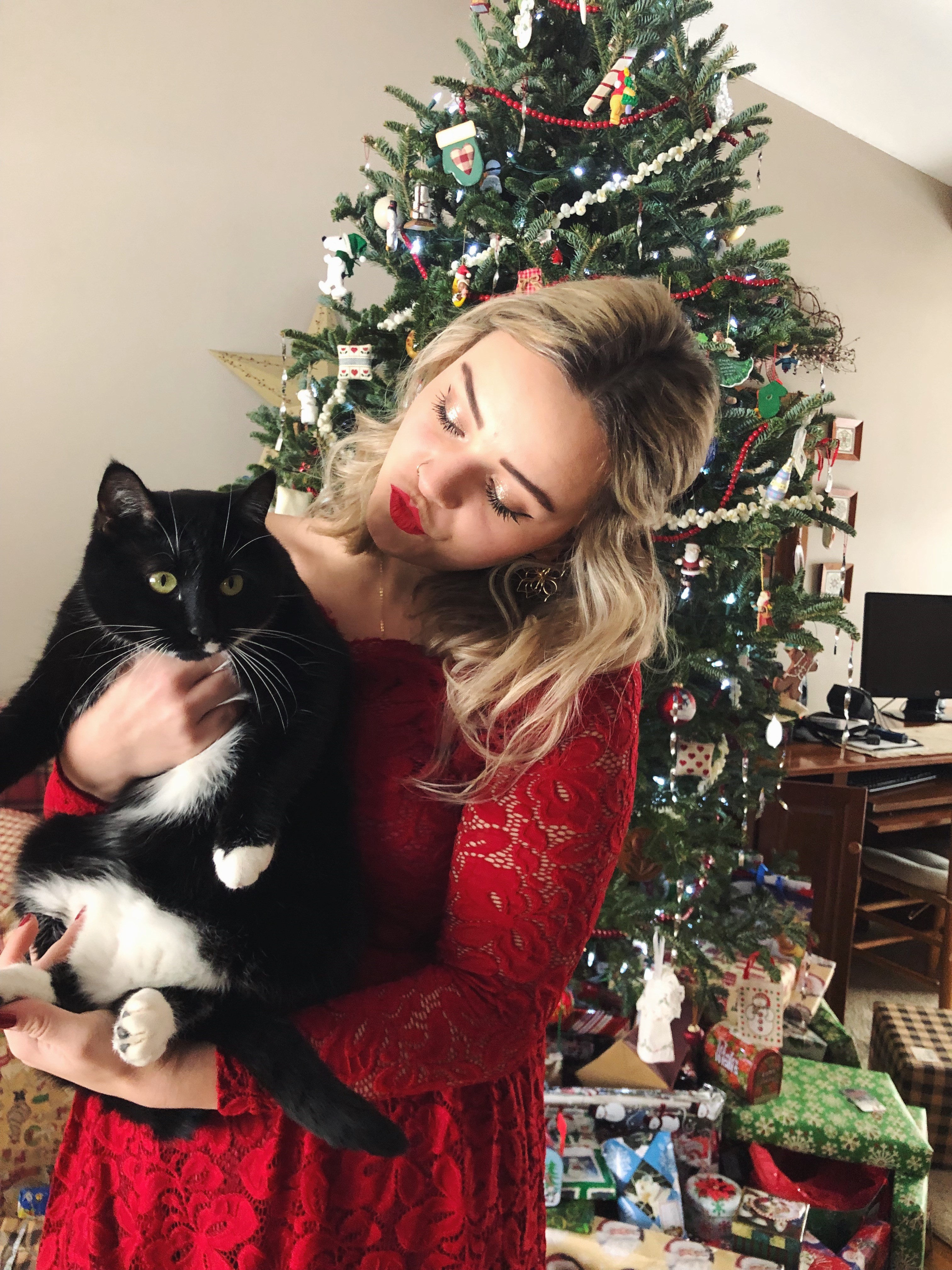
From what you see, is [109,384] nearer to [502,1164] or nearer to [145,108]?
[145,108]

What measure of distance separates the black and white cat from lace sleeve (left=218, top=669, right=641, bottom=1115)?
54 mm

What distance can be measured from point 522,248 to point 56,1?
170 centimetres

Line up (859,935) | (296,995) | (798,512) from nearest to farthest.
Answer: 1. (296,995)
2. (798,512)
3. (859,935)

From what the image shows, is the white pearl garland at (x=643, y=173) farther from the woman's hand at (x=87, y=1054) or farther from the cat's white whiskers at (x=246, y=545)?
the woman's hand at (x=87, y=1054)

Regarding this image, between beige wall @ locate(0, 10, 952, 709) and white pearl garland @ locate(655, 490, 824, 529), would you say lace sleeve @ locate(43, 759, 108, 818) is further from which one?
beige wall @ locate(0, 10, 952, 709)

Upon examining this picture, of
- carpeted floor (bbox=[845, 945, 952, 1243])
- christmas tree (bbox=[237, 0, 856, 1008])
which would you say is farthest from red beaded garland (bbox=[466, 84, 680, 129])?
carpeted floor (bbox=[845, 945, 952, 1243])

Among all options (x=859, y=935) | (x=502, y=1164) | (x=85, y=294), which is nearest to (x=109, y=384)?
(x=85, y=294)

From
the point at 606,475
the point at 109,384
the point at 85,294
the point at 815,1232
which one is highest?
the point at 85,294

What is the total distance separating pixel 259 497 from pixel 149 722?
251 mm

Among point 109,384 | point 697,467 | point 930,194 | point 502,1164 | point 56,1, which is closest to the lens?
point 502,1164

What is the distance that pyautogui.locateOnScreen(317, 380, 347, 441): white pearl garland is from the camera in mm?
1590

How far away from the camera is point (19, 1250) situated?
1.34 meters

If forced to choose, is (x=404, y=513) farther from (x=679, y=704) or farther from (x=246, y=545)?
(x=679, y=704)

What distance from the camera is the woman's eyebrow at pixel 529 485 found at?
844mm
